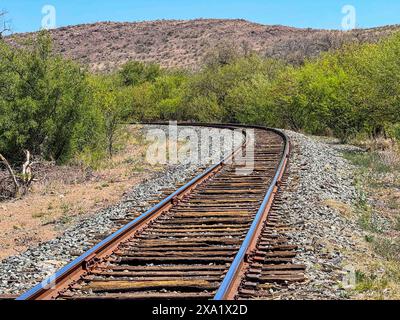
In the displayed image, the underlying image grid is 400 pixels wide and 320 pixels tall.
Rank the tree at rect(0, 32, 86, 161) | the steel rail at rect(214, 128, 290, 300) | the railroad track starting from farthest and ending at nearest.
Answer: the tree at rect(0, 32, 86, 161) < the railroad track < the steel rail at rect(214, 128, 290, 300)

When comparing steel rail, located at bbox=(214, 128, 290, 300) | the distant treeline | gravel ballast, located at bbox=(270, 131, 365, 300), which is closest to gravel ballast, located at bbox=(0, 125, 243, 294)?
steel rail, located at bbox=(214, 128, 290, 300)

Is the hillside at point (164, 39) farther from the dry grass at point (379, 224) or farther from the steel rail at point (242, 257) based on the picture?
the steel rail at point (242, 257)

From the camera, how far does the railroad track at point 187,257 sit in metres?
6.52

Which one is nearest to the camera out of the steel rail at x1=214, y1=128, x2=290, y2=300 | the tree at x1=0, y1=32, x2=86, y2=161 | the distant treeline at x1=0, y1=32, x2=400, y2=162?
the steel rail at x1=214, y1=128, x2=290, y2=300

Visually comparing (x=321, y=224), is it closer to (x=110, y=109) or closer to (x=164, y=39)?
(x=110, y=109)

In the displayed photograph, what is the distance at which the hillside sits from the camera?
11538cm

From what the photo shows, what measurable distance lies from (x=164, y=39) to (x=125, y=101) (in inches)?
4081

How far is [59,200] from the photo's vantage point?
14.1 metres

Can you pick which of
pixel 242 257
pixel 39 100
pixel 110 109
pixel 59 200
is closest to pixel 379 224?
pixel 242 257

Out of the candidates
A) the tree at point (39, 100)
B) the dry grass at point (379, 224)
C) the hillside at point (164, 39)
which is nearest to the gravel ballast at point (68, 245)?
the dry grass at point (379, 224)

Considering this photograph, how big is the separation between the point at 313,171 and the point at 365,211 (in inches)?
156

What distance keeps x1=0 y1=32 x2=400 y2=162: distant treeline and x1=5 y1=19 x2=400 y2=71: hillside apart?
64.6 metres

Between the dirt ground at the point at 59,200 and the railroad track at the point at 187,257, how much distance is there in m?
1.96

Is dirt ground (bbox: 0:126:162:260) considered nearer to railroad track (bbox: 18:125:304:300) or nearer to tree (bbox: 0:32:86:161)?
tree (bbox: 0:32:86:161)
